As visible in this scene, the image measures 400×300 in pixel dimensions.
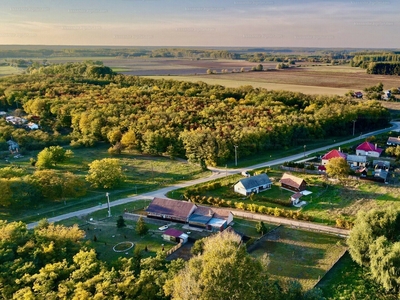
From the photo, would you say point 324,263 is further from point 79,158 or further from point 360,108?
point 360,108

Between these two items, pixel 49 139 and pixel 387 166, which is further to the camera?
pixel 49 139

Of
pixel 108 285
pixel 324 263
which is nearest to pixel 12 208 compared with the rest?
pixel 108 285

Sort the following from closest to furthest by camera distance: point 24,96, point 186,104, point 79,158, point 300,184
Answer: point 300,184, point 79,158, point 186,104, point 24,96

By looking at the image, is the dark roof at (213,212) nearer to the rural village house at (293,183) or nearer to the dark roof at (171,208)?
the dark roof at (171,208)

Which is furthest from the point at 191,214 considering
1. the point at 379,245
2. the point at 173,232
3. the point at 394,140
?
the point at 394,140

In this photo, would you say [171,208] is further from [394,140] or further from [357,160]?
[394,140]

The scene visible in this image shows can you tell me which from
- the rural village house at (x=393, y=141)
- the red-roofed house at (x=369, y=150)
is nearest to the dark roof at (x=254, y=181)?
the red-roofed house at (x=369, y=150)
